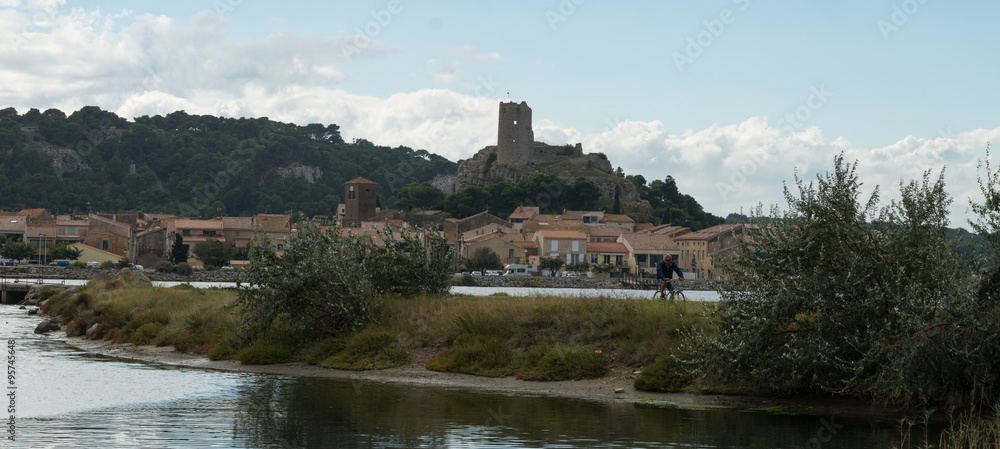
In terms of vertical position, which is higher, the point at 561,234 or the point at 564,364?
the point at 561,234

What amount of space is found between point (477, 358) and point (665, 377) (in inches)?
173

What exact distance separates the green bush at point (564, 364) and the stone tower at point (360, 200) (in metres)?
134

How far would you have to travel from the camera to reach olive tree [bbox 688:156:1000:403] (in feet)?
45.3

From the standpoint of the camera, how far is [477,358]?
19.9m

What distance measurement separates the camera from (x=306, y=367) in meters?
21.4

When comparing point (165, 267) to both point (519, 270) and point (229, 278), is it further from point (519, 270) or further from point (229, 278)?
point (519, 270)

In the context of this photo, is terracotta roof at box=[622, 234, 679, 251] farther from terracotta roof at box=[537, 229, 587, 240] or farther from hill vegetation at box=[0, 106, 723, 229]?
hill vegetation at box=[0, 106, 723, 229]

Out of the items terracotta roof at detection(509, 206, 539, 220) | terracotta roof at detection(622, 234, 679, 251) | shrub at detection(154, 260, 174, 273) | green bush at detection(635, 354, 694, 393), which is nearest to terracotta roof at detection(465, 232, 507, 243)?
terracotta roof at detection(622, 234, 679, 251)

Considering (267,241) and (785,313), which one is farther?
(267,241)

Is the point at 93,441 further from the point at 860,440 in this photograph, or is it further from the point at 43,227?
the point at 43,227

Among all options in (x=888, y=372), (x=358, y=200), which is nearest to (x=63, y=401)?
(x=888, y=372)

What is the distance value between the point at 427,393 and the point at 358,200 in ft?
449

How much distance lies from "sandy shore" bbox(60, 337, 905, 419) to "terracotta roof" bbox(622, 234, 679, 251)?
94.3m

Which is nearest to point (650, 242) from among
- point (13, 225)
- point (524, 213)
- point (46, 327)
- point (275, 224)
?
point (524, 213)
